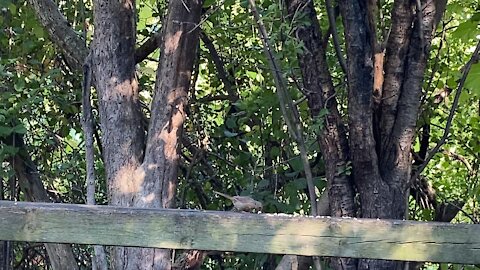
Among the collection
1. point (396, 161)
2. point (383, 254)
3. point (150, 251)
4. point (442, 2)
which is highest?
point (442, 2)

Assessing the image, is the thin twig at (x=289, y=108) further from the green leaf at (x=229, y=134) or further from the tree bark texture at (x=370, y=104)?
the green leaf at (x=229, y=134)

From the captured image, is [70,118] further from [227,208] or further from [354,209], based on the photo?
[354,209]

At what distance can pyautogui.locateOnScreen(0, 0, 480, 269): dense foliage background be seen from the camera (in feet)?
14.1

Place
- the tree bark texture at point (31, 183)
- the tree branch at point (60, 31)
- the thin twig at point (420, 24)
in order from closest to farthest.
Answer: the thin twig at point (420, 24), the tree branch at point (60, 31), the tree bark texture at point (31, 183)

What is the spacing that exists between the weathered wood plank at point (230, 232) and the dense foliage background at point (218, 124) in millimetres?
2007

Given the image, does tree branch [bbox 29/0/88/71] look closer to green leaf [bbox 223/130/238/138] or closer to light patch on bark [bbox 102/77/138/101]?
light patch on bark [bbox 102/77/138/101]

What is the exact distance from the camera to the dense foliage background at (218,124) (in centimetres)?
431

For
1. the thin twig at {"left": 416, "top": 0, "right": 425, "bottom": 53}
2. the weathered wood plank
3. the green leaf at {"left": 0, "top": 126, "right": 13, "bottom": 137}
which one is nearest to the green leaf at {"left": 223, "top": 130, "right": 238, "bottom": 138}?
the green leaf at {"left": 0, "top": 126, "right": 13, "bottom": 137}

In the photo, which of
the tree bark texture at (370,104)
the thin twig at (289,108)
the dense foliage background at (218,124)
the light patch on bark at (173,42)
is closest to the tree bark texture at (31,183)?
the dense foliage background at (218,124)

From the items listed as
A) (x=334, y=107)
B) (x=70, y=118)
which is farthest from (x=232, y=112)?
(x=334, y=107)

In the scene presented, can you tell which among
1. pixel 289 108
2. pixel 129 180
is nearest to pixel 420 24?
pixel 289 108

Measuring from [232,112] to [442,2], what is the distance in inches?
82.1

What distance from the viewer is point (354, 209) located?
3057 mm

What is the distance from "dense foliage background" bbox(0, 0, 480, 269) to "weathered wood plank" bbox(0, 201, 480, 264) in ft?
6.59
